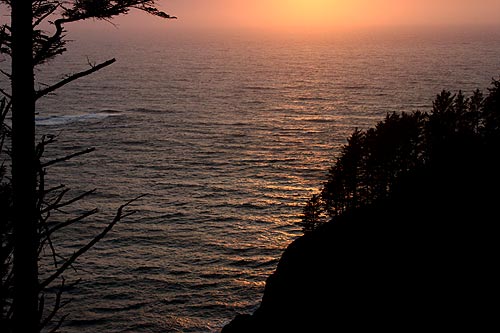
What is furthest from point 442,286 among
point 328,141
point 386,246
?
point 328,141

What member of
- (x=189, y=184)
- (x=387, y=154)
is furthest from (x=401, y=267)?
(x=189, y=184)

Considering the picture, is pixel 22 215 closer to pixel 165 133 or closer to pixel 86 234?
pixel 86 234

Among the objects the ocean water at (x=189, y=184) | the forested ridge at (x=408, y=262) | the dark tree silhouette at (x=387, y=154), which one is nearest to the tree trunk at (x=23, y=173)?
the ocean water at (x=189, y=184)

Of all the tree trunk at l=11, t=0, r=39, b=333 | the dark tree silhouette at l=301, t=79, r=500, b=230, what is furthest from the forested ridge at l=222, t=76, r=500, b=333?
the tree trunk at l=11, t=0, r=39, b=333

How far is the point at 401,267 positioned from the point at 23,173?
27.1 meters

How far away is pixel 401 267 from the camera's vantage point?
2920cm

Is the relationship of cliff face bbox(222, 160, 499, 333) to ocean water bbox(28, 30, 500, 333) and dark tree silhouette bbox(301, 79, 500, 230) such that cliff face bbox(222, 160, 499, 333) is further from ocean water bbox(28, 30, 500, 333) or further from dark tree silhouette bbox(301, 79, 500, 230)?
ocean water bbox(28, 30, 500, 333)

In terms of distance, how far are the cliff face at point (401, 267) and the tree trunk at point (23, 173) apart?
2139 centimetres

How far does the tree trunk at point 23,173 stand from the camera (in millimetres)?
5227

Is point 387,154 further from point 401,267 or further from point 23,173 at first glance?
point 23,173

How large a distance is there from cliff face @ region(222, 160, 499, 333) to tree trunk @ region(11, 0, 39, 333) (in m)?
21.4

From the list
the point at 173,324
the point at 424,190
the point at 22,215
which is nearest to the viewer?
the point at 22,215

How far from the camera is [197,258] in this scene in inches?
2035

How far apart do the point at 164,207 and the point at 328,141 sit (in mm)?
44155
